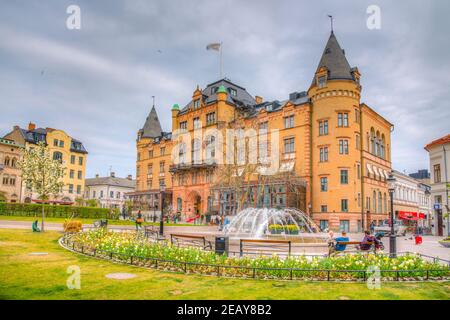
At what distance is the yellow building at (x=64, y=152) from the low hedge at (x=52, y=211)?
68.8 ft

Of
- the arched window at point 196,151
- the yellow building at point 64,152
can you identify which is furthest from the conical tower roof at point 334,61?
the yellow building at point 64,152

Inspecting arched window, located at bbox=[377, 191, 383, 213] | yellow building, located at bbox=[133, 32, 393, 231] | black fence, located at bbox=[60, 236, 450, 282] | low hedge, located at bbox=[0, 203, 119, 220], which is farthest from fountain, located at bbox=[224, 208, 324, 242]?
low hedge, located at bbox=[0, 203, 119, 220]

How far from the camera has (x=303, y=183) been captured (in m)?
43.0

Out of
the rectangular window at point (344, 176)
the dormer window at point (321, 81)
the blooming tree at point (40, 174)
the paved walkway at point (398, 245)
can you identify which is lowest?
the paved walkway at point (398, 245)

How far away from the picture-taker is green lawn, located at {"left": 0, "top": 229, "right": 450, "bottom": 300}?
321 inches

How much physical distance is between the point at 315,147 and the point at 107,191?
215 ft

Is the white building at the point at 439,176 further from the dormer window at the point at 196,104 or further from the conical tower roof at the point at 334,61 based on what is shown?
the dormer window at the point at 196,104

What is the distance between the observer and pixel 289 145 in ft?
152

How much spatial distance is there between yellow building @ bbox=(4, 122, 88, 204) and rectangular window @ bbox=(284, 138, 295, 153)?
4147 centimetres

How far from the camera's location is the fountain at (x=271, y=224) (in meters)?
29.2

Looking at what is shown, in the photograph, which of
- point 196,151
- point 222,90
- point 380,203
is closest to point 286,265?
point 380,203

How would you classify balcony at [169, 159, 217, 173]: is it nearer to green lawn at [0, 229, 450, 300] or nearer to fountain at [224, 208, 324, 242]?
fountain at [224, 208, 324, 242]
